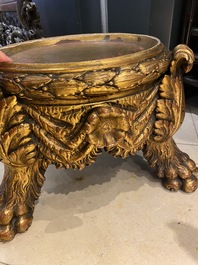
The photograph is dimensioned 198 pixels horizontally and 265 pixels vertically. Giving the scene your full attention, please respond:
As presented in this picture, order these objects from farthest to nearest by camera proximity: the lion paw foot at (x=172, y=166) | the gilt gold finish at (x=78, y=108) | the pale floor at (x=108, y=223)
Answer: the lion paw foot at (x=172, y=166)
the pale floor at (x=108, y=223)
the gilt gold finish at (x=78, y=108)

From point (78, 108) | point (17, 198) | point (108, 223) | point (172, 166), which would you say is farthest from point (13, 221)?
point (172, 166)

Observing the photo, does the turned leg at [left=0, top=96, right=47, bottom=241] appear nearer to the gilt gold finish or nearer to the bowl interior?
the gilt gold finish

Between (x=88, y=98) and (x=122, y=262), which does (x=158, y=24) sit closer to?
(x=88, y=98)

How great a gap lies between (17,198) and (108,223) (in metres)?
0.27

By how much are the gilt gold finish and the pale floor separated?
0.08 m

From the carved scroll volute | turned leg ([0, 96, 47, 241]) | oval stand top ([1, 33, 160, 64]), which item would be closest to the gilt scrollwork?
the carved scroll volute

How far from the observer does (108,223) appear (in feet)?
2.42

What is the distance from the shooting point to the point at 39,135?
62 cm

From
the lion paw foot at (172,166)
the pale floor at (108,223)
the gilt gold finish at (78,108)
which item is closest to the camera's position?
the gilt gold finish at (78,108)

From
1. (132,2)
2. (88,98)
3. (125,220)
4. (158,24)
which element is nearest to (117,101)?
(88,98)

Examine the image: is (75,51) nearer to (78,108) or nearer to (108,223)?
(78,108)

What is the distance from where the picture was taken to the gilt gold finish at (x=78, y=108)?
545 millimetres

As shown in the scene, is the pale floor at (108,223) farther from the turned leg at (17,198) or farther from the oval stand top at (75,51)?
the oval stand top at (75,51)

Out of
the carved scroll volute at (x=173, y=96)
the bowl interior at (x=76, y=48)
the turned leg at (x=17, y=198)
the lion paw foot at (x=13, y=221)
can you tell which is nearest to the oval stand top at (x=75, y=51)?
the bowl interior at (x=76, y=48)
